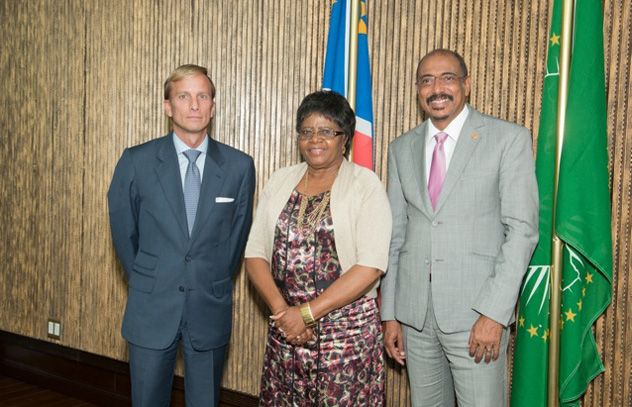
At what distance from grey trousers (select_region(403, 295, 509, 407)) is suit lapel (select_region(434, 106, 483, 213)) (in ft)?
1.33

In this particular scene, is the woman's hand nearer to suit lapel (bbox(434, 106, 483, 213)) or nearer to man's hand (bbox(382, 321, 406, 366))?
man's hand (bbox(382, 321, 406, 366))

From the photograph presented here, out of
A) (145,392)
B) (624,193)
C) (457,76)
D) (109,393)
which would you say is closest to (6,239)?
(109,393)

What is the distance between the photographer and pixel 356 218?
207 centimetres

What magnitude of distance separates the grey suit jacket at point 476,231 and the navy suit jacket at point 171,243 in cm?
75

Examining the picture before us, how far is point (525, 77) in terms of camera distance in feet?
8.52

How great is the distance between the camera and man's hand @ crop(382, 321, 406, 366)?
2266 millimetres

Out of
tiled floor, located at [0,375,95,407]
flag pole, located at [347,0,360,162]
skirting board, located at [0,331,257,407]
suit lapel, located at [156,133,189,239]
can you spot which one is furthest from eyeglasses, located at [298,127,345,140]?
tiled floor, located at [0,375,95,407]

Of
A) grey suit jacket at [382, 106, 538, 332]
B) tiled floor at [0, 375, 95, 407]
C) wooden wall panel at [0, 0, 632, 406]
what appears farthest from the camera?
tiled floor at [0, 375, 95, 407]

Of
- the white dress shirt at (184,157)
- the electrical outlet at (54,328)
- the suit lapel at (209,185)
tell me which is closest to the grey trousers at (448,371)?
the suit lapel at (209,185)

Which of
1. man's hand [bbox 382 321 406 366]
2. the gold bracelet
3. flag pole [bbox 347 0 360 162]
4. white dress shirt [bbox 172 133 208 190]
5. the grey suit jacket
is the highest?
flag pole [bbox 347 0 360 162]

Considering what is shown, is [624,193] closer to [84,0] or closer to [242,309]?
[242,309]

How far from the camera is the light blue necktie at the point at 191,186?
2.28m

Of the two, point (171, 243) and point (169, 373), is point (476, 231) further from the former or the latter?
point (169, 373)

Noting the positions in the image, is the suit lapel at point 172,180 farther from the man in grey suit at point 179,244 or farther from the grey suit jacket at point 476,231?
the grey suit jacket at point 476,231
